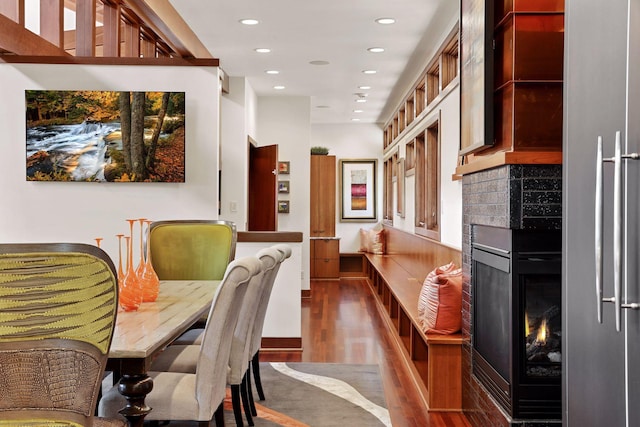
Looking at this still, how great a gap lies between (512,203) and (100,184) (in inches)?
139

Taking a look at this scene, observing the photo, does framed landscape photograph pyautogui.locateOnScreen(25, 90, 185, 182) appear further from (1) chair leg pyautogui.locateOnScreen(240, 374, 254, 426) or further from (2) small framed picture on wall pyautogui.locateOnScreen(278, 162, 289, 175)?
(2) small framed picture on wall pyautogui.locateOnScreen(278, 162, 289, 175)

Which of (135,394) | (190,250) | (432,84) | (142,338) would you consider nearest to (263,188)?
(432,84)

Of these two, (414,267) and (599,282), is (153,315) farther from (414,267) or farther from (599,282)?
(414,267)

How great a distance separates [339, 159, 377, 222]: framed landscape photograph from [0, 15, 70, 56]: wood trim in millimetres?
6961

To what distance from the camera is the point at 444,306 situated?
387 centimetres

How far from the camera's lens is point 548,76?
2912 mm

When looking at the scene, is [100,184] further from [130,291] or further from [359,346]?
[130,291]

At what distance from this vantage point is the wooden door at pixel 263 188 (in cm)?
792

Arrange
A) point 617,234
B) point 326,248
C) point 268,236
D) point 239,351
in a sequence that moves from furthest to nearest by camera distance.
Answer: point 326,248 → point 268,236 → point 239,351 → point 617,234

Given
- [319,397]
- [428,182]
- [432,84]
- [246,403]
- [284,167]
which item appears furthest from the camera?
[284,167]

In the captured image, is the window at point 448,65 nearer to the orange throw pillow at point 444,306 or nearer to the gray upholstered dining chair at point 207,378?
the orange throw pillow at point 444,306

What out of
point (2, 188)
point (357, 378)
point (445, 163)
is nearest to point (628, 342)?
point (357, 378)

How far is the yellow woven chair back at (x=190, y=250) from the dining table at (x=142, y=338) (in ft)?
3.11

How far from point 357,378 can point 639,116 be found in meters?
3.31
